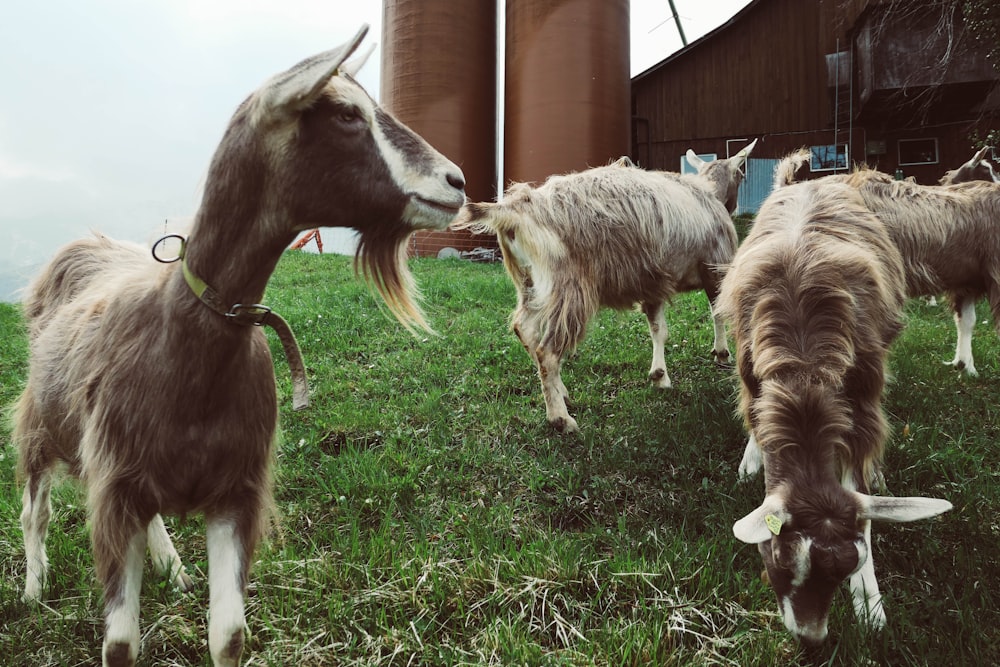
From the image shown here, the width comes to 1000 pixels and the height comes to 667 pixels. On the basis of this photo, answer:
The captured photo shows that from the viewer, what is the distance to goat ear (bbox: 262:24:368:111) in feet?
5.18

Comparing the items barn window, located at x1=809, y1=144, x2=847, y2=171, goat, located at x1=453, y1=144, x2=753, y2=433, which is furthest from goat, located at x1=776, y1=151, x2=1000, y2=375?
barn window, located at x1=809, y1=144, x2=847, y2=171

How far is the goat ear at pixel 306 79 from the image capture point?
1.58m

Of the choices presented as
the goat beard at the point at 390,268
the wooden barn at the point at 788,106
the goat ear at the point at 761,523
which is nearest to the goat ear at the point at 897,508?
the goat ear at the point at 761,523

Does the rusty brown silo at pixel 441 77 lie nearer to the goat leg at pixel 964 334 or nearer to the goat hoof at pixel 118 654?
the goat leg at pixel 964 334

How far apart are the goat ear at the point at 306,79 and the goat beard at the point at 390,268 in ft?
1.40

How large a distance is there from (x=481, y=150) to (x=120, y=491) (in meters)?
14.3

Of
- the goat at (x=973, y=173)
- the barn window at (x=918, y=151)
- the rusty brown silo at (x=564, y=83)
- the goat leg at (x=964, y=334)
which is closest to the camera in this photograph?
the goat leg at (x=964, y=334)

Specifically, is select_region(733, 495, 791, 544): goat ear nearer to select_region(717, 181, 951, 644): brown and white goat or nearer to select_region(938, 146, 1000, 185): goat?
select_region(717, 181, 951, 644): brown and white goat

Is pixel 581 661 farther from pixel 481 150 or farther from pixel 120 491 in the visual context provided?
pixel 481 150

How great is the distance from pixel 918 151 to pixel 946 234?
16.3 m

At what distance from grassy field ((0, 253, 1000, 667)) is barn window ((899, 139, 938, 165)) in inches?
634

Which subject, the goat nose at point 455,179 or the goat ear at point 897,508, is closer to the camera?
the goat nose at point 455,179

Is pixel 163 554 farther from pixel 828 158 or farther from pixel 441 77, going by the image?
pixel 828 158

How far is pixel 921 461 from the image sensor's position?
339 cm
